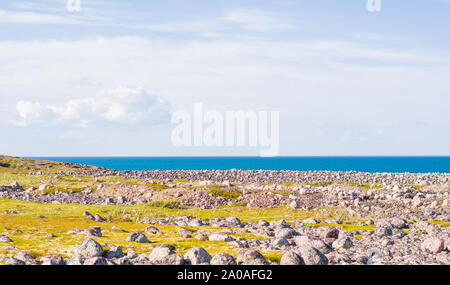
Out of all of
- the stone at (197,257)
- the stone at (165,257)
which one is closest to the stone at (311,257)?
the stone at (197,257)

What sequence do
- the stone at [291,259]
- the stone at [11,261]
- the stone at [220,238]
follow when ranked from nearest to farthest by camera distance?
the stone at [11,261] < the stone at [291,259] < the stone at [220,238]

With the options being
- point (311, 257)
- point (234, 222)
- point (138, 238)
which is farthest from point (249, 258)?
point (234, 222)

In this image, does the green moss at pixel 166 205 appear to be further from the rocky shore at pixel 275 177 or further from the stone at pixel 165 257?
the rocky shore at pixel 275 177

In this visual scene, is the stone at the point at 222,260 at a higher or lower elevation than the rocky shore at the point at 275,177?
higher

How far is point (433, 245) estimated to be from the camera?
21547 mm

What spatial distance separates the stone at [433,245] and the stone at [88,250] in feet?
48.4

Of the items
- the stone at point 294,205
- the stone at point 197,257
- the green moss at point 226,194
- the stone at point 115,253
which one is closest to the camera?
the stone at point 197,257

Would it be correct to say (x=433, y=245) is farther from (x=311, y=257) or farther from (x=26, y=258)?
(x=26, y=258)

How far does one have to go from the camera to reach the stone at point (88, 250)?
1789cm

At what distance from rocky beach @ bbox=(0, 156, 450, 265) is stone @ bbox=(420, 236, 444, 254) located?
0.18 ft

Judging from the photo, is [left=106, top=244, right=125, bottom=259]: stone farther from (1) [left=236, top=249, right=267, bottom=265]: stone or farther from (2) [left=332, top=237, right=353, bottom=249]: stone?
(2) [left=332, top=237, right=353, bottom=249]: stone
